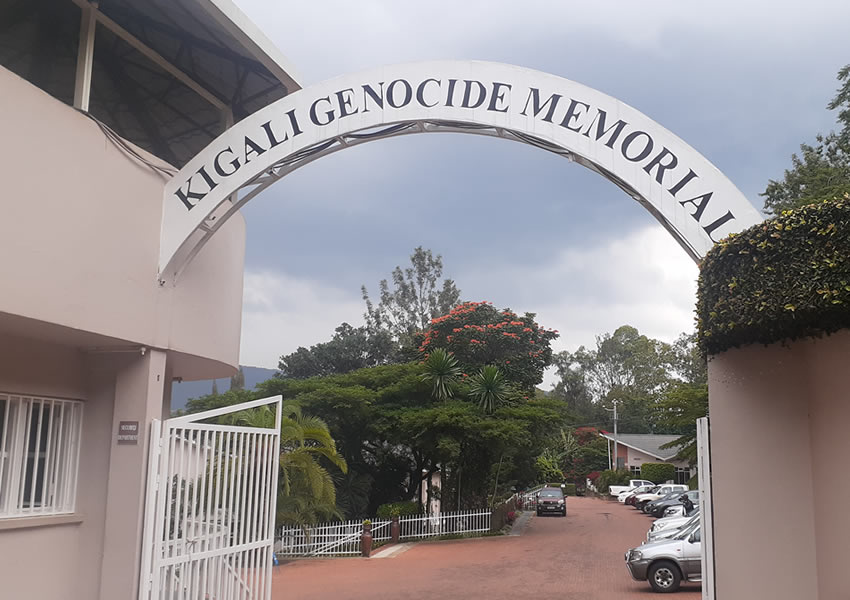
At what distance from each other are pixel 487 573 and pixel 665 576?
443 cm

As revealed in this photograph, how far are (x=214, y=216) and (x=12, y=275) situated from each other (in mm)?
3045

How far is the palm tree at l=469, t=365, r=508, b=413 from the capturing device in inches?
1018

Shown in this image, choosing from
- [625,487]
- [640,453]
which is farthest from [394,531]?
[640,453]

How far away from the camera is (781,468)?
598 centimetres

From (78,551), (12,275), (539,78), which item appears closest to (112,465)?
(78,551)

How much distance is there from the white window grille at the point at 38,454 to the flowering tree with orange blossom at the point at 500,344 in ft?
74.2

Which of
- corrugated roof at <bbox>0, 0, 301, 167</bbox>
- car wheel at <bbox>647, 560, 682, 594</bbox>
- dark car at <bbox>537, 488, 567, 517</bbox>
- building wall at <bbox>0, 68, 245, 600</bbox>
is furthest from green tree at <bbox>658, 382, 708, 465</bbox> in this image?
building wall at <bbox>0, 68, 245, 600</bbox>

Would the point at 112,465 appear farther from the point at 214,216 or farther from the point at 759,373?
the point at 759,373

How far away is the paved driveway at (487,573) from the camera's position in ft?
46.2

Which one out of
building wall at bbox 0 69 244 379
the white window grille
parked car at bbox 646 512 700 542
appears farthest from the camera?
parked car at bbox 646 512 700 542

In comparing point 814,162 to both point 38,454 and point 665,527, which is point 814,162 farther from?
point 38,454

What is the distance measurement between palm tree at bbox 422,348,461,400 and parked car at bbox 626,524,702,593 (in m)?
12.5

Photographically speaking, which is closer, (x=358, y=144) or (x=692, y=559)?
(x=358, y=144)

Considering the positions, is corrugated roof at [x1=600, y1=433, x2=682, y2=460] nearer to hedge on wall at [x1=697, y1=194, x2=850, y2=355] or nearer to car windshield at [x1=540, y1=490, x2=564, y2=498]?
car windshield at [x1=540, y1=490, x2=564, y2=498]
